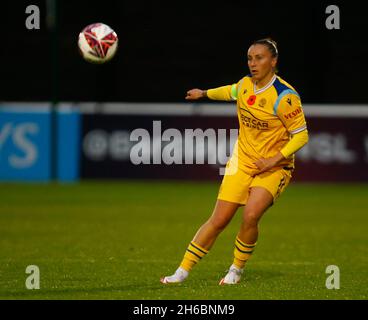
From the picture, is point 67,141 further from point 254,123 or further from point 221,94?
point 254,123

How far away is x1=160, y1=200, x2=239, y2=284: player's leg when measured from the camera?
9.00 metres

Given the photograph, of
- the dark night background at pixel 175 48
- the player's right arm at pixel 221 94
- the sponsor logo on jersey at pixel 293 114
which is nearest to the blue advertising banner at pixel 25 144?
the dark night background at pixel 175 48

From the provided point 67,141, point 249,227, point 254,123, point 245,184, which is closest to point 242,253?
point 249,227

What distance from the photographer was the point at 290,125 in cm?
887

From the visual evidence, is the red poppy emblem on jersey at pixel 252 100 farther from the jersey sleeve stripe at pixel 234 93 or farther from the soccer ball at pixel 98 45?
the soccer ball at pixel 98 45

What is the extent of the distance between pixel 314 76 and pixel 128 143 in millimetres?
4764

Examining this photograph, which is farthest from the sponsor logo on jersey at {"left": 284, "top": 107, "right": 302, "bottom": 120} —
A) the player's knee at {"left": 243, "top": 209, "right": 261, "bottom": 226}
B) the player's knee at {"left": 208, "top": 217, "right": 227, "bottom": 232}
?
the player's knee at {"left": 208, "top": 217, "right": 227, "bottom": 232}

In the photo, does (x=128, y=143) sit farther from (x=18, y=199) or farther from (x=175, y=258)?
(x=175, y=258)

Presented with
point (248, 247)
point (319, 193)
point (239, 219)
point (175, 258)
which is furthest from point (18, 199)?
point (248, 247)

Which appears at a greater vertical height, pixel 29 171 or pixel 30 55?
pixel 30 55

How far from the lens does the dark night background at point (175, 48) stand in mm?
22859

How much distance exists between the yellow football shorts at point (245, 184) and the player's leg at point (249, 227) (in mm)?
59

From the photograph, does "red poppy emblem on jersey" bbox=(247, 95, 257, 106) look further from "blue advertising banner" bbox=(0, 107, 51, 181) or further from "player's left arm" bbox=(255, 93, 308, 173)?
"blue advertising banner" bbox=(0, 107, 51, 181)

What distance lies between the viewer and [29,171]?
2000cm
